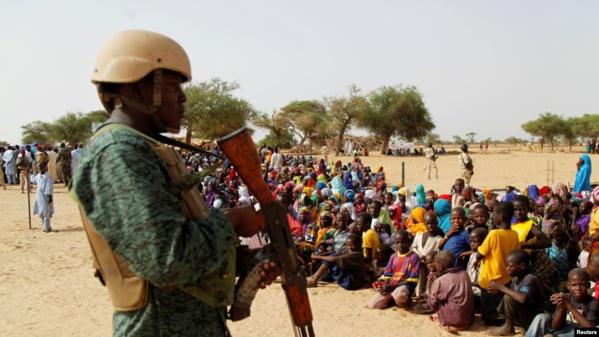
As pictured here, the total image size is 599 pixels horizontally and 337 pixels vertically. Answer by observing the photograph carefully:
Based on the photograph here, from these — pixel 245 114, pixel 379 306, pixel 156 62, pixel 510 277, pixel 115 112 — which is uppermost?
pixel 245 114

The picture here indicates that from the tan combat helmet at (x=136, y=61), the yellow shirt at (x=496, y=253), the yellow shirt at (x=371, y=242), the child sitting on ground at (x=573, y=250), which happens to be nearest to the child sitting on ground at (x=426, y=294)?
the yellow shirt at (x=496, y=253)

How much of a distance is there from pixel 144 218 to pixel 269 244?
55cm

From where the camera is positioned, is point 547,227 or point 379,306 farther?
point 547,227

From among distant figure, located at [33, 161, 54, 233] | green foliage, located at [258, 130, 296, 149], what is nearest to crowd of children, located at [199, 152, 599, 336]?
distant figure, located at [33, 161, 54, 233]

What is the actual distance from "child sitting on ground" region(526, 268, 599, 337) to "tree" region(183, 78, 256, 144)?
31731 mm

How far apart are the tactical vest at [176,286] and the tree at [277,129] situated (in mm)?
44485

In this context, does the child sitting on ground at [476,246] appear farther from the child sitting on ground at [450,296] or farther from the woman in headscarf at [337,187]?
the woman in headscarf at [337,187]

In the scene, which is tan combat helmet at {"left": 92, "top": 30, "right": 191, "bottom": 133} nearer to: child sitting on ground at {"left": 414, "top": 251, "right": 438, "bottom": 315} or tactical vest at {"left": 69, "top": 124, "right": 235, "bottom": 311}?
tactical vest at {"left": 69, "top": 124, "right": 235, "bottom": 311}

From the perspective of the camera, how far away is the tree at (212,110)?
35219 mm

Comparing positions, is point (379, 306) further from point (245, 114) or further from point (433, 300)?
point (245, 114)

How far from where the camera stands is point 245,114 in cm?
3947

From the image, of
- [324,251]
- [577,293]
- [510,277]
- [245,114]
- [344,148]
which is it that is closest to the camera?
[577,293]

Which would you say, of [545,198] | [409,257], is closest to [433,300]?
[409,257]

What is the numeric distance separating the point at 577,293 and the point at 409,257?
5.75 ft
